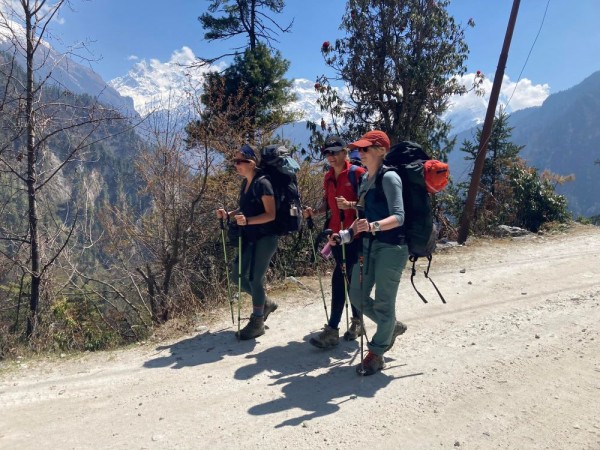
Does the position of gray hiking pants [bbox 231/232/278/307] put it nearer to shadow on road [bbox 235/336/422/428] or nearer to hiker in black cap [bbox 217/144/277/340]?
hiker in black cap [bbox 217/144/277/340]

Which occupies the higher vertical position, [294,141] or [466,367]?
[294,141]

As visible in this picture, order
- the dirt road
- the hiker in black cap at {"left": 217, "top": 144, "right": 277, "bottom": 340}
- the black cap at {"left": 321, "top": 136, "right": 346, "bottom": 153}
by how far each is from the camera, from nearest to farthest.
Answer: the dirt road < the black cap at {"left": 321, "top": 136, "right": 346, "bottom": 153} < the hiker in black cap at {"left": 217, "top": 144, "right": 277, "bottom": 340}

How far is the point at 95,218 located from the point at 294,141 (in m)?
6.24

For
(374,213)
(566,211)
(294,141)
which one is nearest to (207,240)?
(294,141)

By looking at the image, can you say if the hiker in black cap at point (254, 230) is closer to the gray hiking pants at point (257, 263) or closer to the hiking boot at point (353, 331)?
the gray hiking pants at point (257, 263)

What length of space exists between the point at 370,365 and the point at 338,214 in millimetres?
1445

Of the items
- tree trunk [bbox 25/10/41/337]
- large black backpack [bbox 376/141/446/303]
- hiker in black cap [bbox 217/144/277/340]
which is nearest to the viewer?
large black backpack [bbox 376/141/446/303]

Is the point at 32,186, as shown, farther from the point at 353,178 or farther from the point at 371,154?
the point at 371,154

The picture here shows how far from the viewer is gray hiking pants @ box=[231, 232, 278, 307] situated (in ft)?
15.5

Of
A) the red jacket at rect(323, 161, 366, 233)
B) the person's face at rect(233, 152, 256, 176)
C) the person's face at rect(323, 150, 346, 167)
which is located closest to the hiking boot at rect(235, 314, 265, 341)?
the red jacket at rect(323, 161, 366, 233)

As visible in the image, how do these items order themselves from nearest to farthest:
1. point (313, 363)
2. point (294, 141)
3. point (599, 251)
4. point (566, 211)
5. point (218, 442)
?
point (218, 442) < point (313, 363) < point (599, 251) < point (566, 211) < point (294, 141)

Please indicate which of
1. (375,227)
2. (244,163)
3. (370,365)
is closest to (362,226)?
(375,227)

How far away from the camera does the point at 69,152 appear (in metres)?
6.74

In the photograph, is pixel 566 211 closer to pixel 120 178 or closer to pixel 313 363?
pixel 313 363
